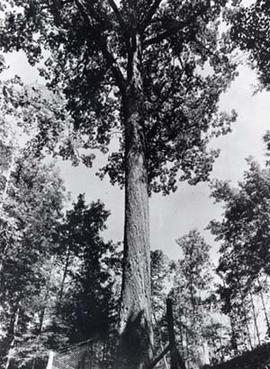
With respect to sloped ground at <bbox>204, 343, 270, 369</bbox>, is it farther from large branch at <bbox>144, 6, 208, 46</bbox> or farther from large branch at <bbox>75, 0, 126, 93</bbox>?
large branch at <bbox>144, 6, 208, 46</bbox>

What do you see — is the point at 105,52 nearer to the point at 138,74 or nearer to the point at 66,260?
the point at 138,74

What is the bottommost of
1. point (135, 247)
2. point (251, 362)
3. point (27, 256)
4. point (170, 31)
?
point (251, 362)

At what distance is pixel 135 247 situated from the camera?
517 centimetres

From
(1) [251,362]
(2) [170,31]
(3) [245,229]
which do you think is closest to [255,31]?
(2) [170,31]

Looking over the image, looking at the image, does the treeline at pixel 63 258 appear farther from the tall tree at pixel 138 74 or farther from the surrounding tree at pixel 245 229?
the tall tree at pixel 138 74

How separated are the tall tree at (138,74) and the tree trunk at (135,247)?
0.08ft

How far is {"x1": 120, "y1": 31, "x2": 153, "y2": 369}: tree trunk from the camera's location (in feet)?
14.2

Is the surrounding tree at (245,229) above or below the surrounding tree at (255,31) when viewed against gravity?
above

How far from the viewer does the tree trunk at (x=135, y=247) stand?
4.32m

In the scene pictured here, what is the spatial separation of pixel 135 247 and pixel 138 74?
159 inches

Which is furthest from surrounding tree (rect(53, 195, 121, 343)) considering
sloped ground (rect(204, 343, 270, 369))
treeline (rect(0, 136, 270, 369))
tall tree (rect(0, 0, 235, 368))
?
tall tree (rect(0, 0, 235, 368))

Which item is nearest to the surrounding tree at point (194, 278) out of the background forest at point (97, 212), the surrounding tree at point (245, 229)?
the background forest at point (97, 212)

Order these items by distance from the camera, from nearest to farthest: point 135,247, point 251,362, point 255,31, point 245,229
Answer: point 135,247
point 255,31
point 251,362
point 245,229

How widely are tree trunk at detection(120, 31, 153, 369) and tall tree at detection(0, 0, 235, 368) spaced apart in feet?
0.08
